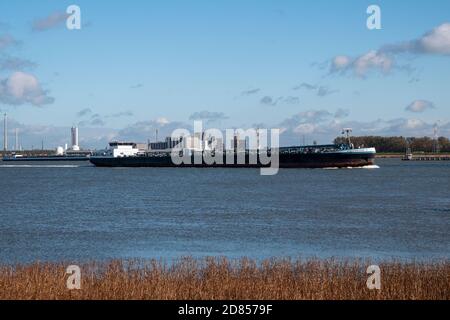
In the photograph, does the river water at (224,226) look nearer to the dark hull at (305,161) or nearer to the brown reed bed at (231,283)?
the brown reed bed at (231,283)

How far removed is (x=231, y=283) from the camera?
1986 centimetres

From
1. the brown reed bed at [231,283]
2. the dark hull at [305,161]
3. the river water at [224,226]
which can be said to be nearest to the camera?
the brown reed bed at [231,283]

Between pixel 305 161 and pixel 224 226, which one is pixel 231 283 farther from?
pixel 305 161

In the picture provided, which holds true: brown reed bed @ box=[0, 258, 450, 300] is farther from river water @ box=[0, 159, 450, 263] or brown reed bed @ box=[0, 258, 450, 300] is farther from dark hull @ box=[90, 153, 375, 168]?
dark hull @ box=[90, 153, 375, 168]

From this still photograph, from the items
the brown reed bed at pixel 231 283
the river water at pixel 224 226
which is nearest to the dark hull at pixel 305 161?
the river water at pixel 224 226

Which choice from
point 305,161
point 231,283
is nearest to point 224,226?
point 231,283

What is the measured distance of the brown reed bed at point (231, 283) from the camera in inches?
722

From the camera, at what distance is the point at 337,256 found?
1167 inches

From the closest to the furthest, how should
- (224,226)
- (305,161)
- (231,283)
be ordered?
(231,283) → (224,226) → (305,161)

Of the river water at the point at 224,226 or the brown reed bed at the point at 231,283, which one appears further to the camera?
the river water at the point at 224,226

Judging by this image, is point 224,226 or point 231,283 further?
point 224,226

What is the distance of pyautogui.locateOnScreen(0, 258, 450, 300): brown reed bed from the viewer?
1833 cm
